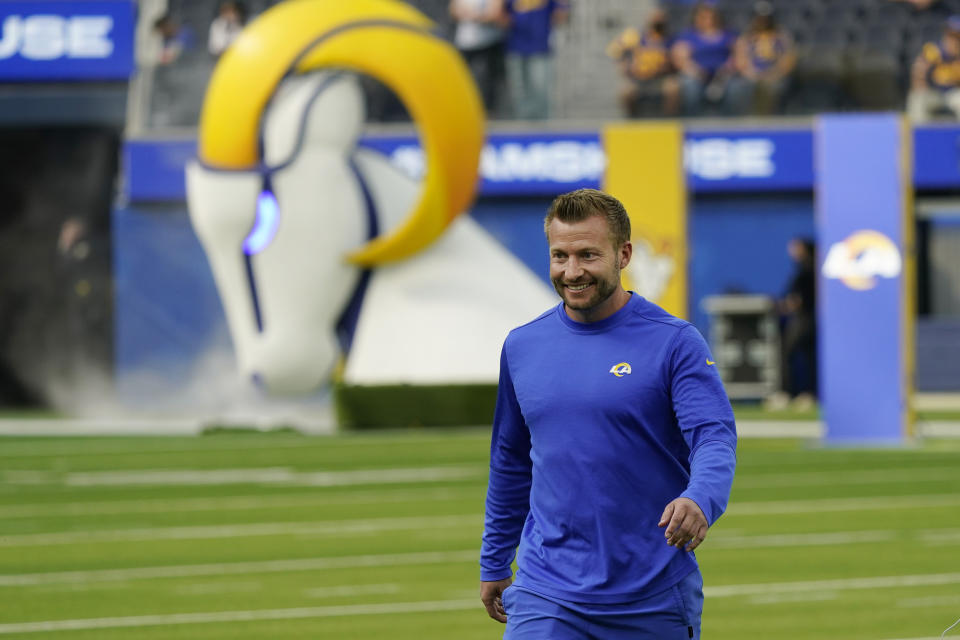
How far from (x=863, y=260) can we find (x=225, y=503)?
7276 mm

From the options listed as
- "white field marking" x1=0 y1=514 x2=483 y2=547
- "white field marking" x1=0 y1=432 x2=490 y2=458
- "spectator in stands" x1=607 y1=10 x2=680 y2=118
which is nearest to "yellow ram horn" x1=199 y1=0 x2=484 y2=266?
"white field marking" x1=0 y1=432 x2=490 y2=458

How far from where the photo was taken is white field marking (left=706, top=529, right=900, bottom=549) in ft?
41.8

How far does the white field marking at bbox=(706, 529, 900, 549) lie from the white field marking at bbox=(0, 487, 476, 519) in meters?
3.42

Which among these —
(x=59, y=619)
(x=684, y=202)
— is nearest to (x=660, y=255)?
(x=684, y=202)

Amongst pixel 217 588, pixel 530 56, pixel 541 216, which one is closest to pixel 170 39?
pixel 530 56

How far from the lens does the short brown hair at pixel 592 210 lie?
4664 millimetres

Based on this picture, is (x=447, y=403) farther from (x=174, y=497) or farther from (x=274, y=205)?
(x=174, y=497)

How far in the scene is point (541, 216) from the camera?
2916 centimetres

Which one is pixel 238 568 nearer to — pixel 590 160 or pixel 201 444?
pixel 201 444

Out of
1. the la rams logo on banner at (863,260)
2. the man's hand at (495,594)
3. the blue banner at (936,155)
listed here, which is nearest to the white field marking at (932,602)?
the man's hand at (495,594)

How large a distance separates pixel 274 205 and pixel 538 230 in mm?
6663

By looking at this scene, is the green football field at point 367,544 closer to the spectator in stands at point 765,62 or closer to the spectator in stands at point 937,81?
the spectator in stands at point 765,62

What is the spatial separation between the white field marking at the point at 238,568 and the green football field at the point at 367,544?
0.07ft

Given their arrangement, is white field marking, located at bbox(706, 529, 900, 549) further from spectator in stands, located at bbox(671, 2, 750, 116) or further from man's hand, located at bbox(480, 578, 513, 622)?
spectator in stands, located at bbox(671, 2, 750, 116)
